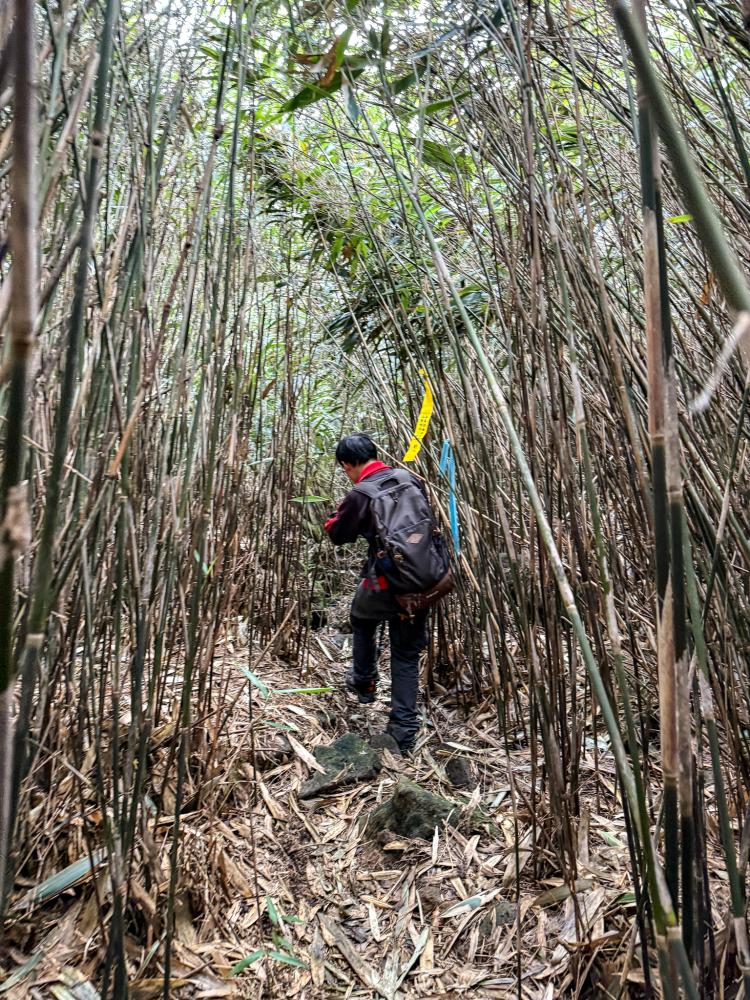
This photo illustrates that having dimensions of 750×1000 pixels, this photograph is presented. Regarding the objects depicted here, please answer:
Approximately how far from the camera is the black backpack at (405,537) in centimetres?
187

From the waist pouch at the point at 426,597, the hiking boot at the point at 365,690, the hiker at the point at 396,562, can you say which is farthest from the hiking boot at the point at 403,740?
the waist pouch at the point at 426,597

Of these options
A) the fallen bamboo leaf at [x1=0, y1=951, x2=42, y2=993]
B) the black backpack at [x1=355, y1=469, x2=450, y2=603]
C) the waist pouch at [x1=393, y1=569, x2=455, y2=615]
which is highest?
the black backpack at [x1=355, y1=469, x2=450, y2=603]

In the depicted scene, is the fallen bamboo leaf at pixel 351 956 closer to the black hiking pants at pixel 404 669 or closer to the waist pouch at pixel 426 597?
the black hiking pants at pixel 404 669

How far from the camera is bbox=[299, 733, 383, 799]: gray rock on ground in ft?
5.45

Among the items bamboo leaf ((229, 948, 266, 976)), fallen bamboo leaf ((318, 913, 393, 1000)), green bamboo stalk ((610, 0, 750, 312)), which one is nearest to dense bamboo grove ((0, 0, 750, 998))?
green bamboo stalk ((610, 0, 750, 312))

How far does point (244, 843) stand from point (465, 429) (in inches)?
42.5

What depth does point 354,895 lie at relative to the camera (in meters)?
1.37

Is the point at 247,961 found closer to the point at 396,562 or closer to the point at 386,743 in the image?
the point at 386,743

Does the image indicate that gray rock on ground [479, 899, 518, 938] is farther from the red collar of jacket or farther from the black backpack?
the red collar of jacket

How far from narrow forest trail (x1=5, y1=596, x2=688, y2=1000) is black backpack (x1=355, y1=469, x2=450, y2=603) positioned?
503 millimetres

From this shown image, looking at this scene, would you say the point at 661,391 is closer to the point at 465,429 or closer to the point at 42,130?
the point at 42,130

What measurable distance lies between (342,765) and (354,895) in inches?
15.1

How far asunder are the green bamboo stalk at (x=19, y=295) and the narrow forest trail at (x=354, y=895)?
0.77 meters

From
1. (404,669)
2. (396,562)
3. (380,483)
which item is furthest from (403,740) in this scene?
(380,483)
